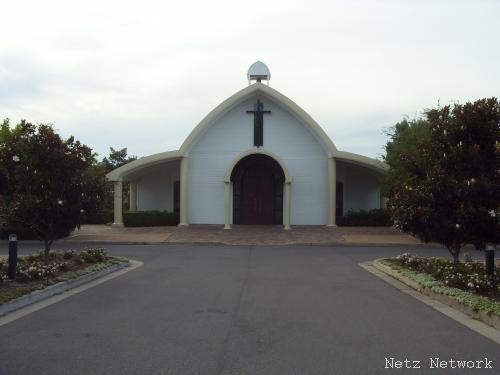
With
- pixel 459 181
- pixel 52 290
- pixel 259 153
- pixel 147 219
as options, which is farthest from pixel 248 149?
pixel 52 290

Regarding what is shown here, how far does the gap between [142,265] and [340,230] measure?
40.9 feet

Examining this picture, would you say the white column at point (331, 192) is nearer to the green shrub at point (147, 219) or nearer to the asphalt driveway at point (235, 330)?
the green shrub at point (147, 219)

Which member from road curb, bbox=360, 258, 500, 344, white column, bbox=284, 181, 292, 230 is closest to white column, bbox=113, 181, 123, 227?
white column, bbox=284, 181, 292, 230

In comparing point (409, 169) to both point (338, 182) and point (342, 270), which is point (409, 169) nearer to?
point (342, 270)

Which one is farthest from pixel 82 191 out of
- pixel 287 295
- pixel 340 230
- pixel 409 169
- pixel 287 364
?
pixel 340 230

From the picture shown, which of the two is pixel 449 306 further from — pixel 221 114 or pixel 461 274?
pixel 221 114

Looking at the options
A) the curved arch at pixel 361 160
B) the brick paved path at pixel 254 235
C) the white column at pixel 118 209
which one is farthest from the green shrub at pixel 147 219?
the curved arch at pixel 361 160

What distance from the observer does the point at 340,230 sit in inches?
930

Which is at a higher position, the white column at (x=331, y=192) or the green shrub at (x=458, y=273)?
the white column at (x=331, y=192)

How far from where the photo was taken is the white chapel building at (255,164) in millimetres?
25594

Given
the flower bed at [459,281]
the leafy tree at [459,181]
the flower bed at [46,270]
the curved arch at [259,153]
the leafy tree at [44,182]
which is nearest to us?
Answer: the flower bed at [459,281]

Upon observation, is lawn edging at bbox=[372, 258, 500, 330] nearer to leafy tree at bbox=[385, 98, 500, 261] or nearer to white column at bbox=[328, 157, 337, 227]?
leafy tree at bbox=[385, 98, 500, 261]

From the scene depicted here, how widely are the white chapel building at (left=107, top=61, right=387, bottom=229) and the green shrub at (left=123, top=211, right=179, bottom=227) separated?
18.0 inches

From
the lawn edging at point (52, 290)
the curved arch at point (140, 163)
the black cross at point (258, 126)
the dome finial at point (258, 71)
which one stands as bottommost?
the lawn edging at point (52, 290)
